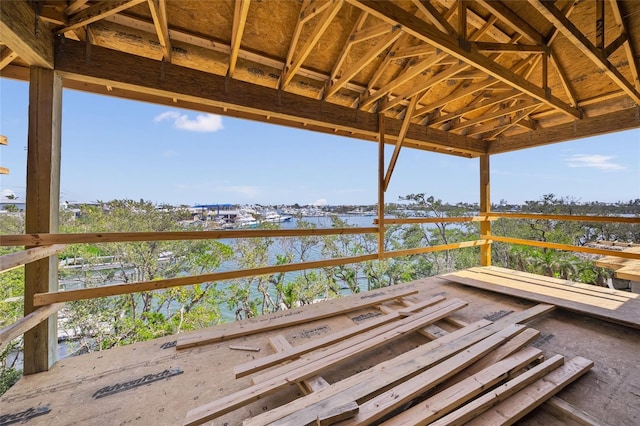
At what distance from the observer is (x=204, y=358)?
6.07 ft

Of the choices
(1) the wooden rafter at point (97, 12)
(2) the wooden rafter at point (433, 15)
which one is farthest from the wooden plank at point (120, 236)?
(2) the wooden rafter at point (433, 15)

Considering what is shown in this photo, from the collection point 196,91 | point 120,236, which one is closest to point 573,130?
point 196,91

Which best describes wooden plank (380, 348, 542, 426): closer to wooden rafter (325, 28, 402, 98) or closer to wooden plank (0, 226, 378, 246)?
wooden plank (0, 226, 378, 246)

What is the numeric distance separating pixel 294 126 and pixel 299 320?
8.25 ft

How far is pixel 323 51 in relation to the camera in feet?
8.86

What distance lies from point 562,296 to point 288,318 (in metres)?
3.28

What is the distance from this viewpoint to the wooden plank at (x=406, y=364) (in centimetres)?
121

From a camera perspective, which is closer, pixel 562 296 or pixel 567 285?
pixel 562 296

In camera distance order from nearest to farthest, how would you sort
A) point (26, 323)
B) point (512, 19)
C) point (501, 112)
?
1. point (26, 323)
2. point (512, 19)
3. point (501, 112)

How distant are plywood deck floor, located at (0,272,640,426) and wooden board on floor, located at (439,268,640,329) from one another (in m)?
0.11

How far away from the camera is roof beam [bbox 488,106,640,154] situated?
326cm

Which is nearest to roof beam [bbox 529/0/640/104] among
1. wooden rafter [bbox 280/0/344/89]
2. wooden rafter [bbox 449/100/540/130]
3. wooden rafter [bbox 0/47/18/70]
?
wooden rafter [bbox 449/100/540/130]

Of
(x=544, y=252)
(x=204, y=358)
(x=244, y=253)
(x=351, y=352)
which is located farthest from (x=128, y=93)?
(x=544, y=252)

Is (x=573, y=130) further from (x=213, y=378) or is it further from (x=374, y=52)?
(x=213, y=378)
